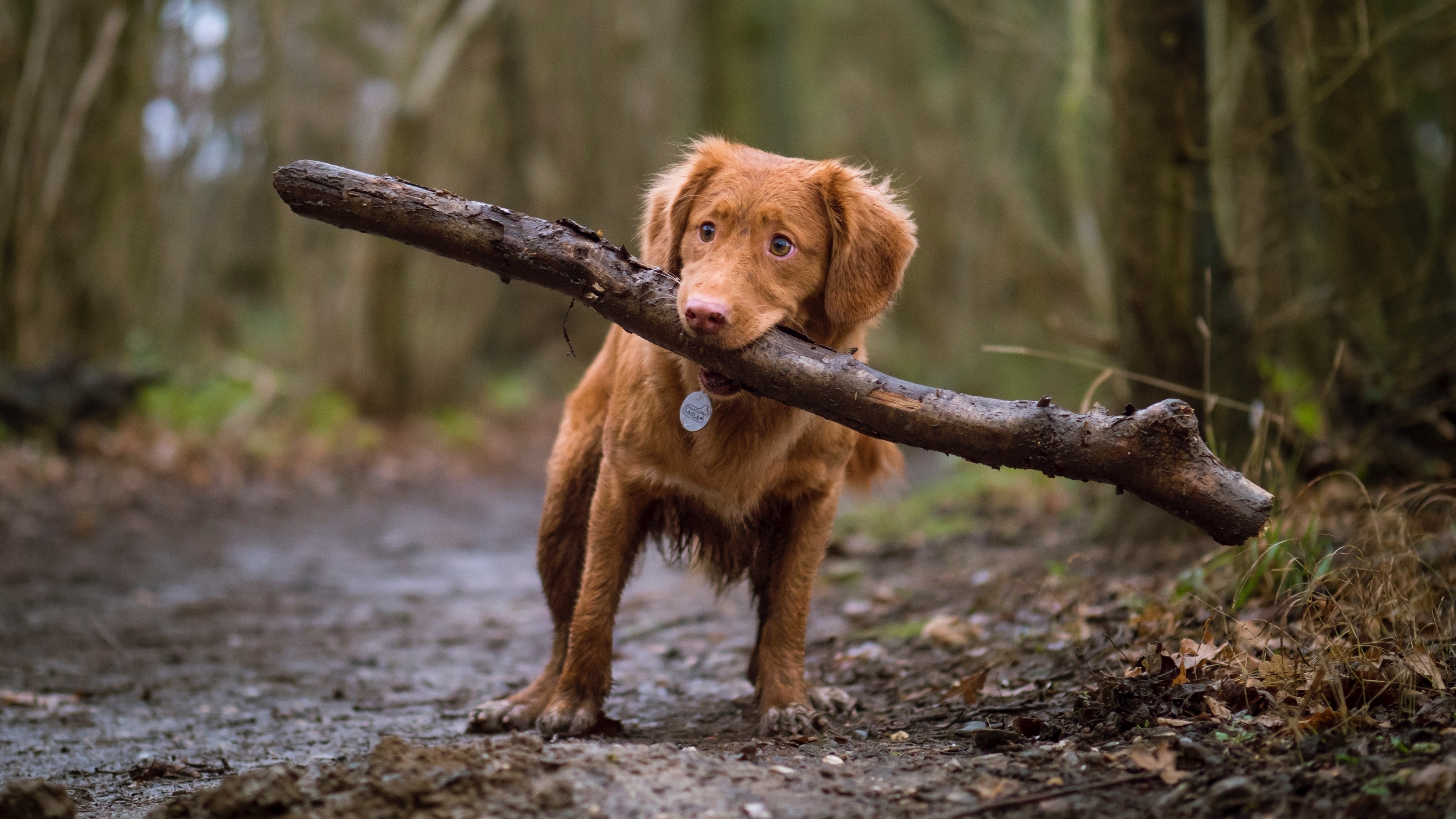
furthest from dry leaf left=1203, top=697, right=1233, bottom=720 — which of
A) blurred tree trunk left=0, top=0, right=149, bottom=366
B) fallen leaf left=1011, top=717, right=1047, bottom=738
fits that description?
blurred tree trunk left=0, top=0, right=149, bottom=366

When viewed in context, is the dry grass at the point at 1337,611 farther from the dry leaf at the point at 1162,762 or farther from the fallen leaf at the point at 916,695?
the fallen leaf at the point at 916,695

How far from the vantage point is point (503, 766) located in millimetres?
2562

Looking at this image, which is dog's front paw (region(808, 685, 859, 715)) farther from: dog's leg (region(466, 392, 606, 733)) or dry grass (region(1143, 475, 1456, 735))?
dry grass (region(1143, 475, 1456, 735))

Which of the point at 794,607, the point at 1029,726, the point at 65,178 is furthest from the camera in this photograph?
the point at 65,178

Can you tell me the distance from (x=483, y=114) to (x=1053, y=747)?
14.0 metres

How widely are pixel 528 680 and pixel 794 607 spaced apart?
1.56m

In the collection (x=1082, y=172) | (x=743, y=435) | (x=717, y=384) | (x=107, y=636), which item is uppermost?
(x=1082, y=172)

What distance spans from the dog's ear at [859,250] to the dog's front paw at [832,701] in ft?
4.52

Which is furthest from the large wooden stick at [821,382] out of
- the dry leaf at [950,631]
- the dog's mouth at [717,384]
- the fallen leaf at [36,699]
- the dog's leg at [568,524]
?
the fallen leaf at [36,699]

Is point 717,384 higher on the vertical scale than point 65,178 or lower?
lower

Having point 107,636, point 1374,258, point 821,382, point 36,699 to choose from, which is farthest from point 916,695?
point 107,636

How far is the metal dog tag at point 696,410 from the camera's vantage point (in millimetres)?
3502

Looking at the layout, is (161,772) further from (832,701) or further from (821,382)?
(821,382)

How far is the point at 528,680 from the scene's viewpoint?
16.0 ft
